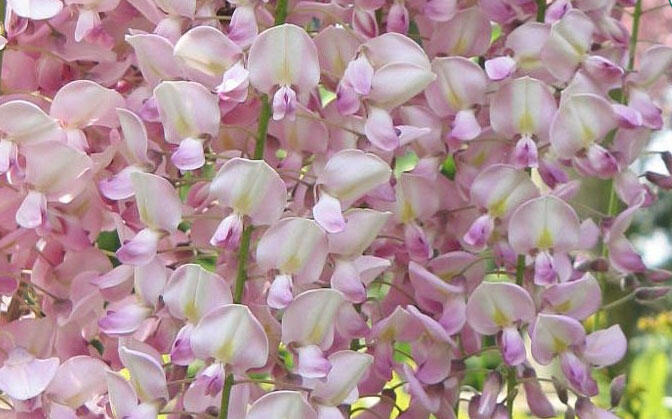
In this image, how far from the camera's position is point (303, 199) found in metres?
0.49

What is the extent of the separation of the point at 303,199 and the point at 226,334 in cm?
8

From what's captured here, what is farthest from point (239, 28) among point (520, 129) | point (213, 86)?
point (520, 129)

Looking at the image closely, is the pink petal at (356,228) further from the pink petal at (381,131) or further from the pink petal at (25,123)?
the pink petal at (25,123)

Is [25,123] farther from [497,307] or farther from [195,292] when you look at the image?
[497,307]

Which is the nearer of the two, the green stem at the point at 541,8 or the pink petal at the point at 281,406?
the pink petal at the point at 281,406

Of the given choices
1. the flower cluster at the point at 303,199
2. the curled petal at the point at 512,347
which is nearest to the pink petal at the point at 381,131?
the flower cluster at the point at 303,199

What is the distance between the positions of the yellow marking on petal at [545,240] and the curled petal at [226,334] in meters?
0.14

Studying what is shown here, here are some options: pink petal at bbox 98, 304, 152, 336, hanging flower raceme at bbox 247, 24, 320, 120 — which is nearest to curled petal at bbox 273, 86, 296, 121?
hanging flower raceme at bbox 247, 24, 320, 120

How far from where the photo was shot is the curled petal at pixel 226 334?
432mm

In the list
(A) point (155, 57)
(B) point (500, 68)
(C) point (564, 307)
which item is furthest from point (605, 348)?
(A) point (155, 57)

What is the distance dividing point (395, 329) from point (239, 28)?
5.9 inches

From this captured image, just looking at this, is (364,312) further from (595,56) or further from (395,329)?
(595,56)

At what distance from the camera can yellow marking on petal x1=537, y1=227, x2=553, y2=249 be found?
50 centimetres

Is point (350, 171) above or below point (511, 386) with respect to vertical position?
above
